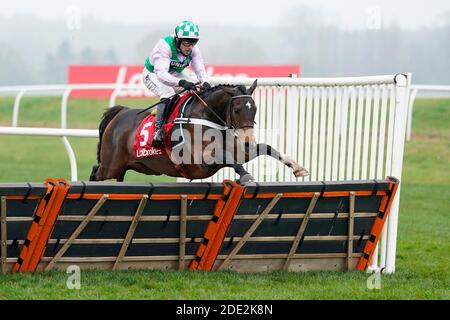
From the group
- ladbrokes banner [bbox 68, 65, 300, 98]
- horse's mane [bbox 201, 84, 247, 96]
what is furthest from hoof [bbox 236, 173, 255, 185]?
ladbrokes banner [bbox 68, 65, 300, 98]

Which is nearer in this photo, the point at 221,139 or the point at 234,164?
the point at 234,164

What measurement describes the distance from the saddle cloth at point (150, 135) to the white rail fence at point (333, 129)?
668mm

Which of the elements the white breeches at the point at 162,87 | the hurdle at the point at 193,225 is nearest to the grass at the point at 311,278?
the hurdle at the point at 193,225

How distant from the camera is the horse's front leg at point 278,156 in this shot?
7191mm

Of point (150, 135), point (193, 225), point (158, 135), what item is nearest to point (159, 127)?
point (158, 135)

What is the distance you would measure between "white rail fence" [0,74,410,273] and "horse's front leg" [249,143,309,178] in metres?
0.26

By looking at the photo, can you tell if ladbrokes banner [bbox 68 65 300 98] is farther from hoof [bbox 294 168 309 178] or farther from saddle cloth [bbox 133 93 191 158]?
hoof [bbox 294 168 309 178]

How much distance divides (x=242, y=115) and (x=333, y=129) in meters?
0.82

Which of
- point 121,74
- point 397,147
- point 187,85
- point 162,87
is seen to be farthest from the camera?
point 121,74

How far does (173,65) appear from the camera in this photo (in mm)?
8039

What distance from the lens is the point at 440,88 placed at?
43.4ft

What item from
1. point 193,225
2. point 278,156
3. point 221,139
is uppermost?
point 221,139

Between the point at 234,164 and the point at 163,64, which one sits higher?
the point at 163,64

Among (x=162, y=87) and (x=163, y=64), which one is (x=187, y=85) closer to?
(x=163, y=64)
